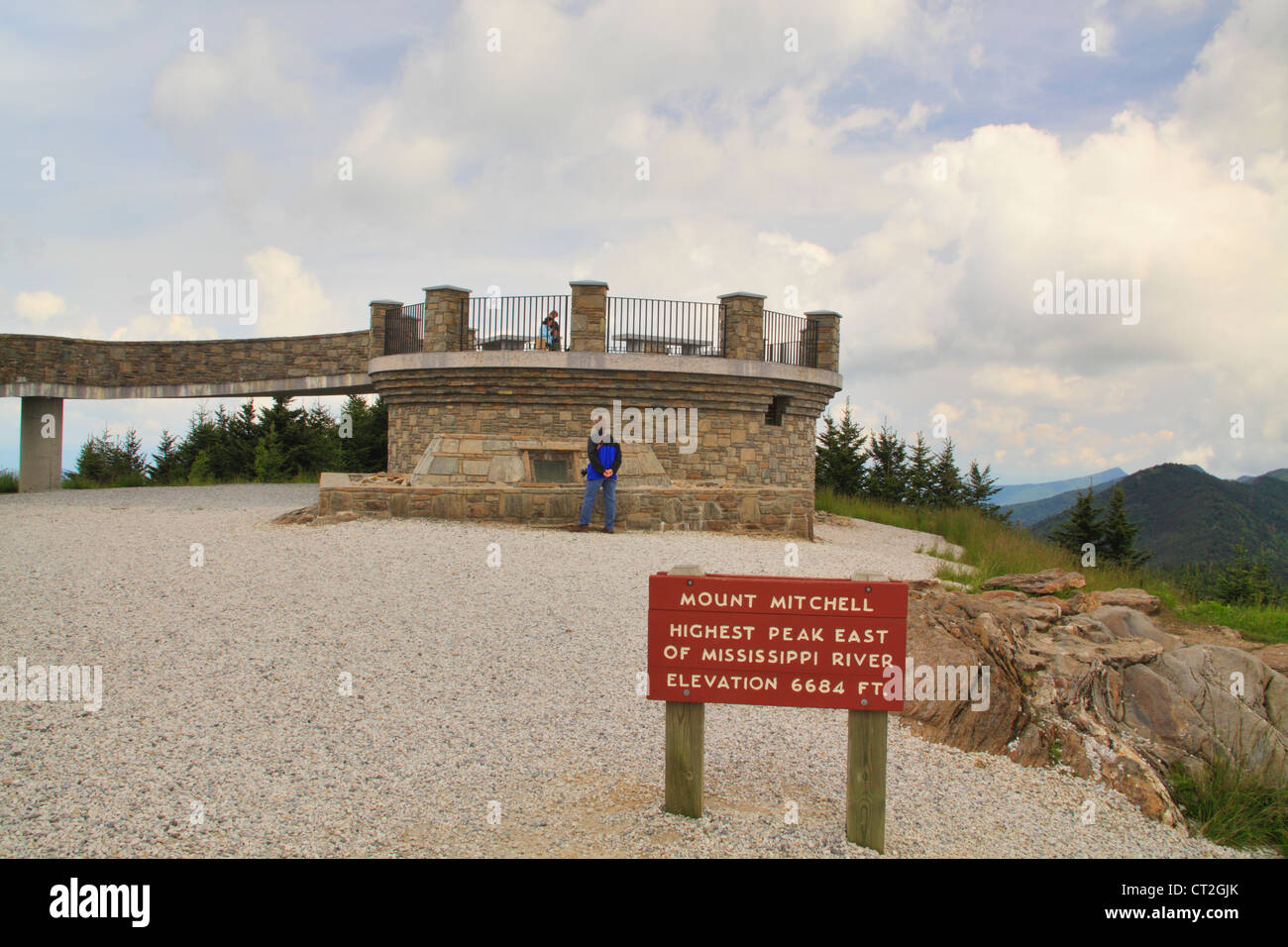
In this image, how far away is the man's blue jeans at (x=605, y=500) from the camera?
12.9 metres

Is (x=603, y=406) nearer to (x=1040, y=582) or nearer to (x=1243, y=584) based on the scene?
(x=1040, y=582)

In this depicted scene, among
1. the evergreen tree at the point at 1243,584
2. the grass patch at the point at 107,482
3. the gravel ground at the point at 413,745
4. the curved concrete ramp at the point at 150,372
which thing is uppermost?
the curved concrete ramp at the point at 150,372

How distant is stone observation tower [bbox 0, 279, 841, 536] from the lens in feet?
45.2

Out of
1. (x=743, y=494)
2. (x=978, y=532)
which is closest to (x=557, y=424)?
(x=743, y=494)

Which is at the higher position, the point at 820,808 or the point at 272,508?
the point at 272,508

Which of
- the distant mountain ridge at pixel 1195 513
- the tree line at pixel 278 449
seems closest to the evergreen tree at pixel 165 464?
the tree line at pixel 278 449

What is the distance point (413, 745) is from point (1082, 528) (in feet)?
60.7

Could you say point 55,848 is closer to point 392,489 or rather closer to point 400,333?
point 392,489

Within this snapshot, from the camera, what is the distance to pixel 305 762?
16.4 feet

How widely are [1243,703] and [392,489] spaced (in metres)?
10.7

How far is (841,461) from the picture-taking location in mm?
27203

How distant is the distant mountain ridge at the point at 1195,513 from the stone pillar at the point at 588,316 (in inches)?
3247

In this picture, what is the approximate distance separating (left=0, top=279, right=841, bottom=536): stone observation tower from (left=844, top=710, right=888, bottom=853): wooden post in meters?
9.26

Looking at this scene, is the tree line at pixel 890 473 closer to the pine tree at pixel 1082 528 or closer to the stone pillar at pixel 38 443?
the pine tree at pixel 1082 528
